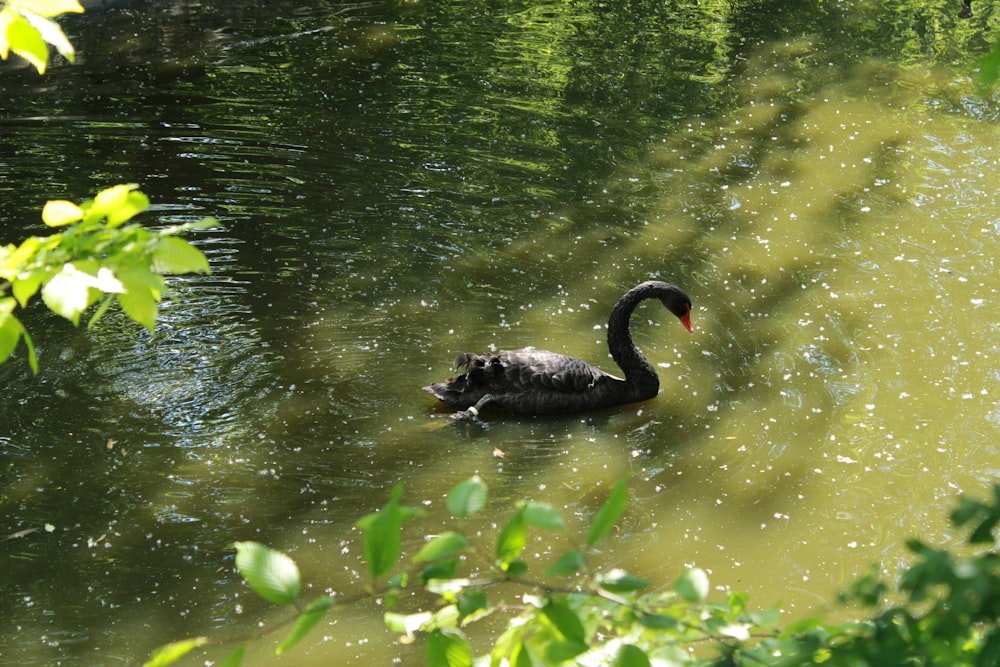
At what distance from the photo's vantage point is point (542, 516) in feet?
4.84

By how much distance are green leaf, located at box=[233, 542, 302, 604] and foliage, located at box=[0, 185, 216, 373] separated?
0.41m

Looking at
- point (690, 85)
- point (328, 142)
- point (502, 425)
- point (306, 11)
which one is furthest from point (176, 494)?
point (306, 11)

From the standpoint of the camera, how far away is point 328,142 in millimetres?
8016

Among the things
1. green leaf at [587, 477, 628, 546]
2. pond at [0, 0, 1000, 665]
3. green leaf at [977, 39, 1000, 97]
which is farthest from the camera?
pond at [0, 0, 1000, 665]

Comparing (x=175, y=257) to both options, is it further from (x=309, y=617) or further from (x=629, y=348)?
(x=629, y=348)

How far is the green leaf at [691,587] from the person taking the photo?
4.80ft

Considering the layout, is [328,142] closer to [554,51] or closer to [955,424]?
[554,51]

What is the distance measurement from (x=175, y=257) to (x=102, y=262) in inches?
4.3

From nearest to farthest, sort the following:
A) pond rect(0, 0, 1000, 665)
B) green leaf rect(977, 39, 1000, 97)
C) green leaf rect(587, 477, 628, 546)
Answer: green leaf rect(977, 39, 1000, 97) < green leaf rect(587, 477, 628, 546) < pond rect(0, 0, 1000, 665)

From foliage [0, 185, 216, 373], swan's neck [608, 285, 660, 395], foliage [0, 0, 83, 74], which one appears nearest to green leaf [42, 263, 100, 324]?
foliage [0, 185, 216, 373]

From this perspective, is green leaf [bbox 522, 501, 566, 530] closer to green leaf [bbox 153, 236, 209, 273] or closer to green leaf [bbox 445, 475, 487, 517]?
green leaf [bbox 445, 475, 487, 517]

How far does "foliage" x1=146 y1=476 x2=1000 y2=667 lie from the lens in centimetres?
131

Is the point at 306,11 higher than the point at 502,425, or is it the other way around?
the point at 306,11

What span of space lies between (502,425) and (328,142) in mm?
3509
